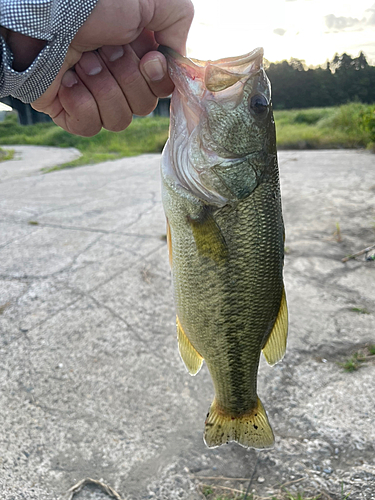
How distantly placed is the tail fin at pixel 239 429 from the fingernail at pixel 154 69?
127 cm

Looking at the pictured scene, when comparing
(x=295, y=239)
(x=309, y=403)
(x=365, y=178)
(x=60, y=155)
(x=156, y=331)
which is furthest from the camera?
(x=60, y=155)

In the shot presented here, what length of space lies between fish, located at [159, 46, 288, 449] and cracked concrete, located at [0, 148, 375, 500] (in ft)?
3.44

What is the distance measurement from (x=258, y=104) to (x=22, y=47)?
31.2 inches

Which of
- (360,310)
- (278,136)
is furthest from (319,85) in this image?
Result: (360,310)

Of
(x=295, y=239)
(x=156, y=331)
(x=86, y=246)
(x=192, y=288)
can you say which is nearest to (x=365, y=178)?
(x=295, y=239)

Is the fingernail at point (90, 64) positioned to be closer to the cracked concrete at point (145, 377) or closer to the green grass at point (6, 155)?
the cracked concrete at point (145, 377)

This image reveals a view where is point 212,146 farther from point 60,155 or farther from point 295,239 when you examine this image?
point 60,155

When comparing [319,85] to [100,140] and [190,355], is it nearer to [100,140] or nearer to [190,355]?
[100,140]

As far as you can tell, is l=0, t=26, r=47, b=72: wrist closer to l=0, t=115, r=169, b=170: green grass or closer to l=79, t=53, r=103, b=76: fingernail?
l=79, t=53, r=103, b=76: fingernail

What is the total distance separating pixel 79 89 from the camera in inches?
68.7

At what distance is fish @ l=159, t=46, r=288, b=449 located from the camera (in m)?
1.38

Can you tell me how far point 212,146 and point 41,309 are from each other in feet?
8.78

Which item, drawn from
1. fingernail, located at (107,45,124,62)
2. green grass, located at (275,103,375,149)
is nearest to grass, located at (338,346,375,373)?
fingernail, located at (107,45,124,62)

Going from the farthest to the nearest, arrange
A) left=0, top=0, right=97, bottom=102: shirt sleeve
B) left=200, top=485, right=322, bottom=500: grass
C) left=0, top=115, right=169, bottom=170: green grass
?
left=0, top=115, right=169, bottom=170: green grass < left=200, top=485, right=322, bottom=500: grass < left=0, top=0, right=97, bottom=102: shirt sleeve
